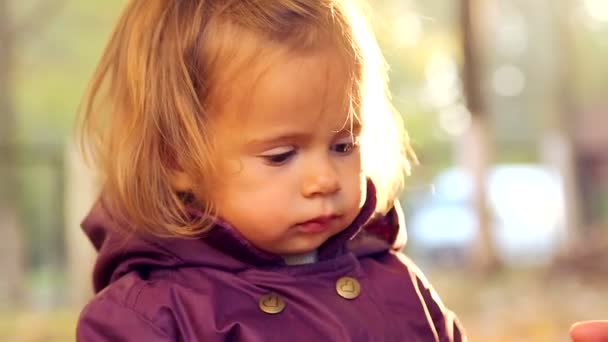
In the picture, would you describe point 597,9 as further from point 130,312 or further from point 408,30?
point 130,312

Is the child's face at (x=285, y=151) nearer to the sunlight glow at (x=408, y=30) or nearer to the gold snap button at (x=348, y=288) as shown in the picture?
the gold snap button at (x=348, y=288)

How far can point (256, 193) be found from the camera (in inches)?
58.9

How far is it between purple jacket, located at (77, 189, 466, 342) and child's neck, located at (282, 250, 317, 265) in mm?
12

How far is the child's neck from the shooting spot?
1.59 metres

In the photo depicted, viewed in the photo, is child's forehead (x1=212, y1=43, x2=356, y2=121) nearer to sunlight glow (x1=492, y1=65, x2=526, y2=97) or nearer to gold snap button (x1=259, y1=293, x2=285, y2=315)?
gold snap button (x1=259, y1=293, x2=285, y2=315)

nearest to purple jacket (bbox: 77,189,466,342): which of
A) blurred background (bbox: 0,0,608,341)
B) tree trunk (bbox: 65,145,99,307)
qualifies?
blurred background (bbox: 0,0,608,341)

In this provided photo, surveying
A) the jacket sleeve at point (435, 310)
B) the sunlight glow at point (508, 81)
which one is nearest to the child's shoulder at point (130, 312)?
the jacket sleeve at point (435, 310)

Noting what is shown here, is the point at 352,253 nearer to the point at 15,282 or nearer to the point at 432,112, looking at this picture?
the point at 15,282

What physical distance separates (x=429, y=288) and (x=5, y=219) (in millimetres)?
4559

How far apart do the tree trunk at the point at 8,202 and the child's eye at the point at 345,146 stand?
4.50m

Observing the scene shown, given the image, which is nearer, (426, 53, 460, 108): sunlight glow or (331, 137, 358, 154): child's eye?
(331, 137, 358, 154): child's eye

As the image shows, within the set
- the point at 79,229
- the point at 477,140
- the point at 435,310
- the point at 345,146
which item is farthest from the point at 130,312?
the point at 477,140

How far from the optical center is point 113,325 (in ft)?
4.77

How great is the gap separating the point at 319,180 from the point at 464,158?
17.4 feet
